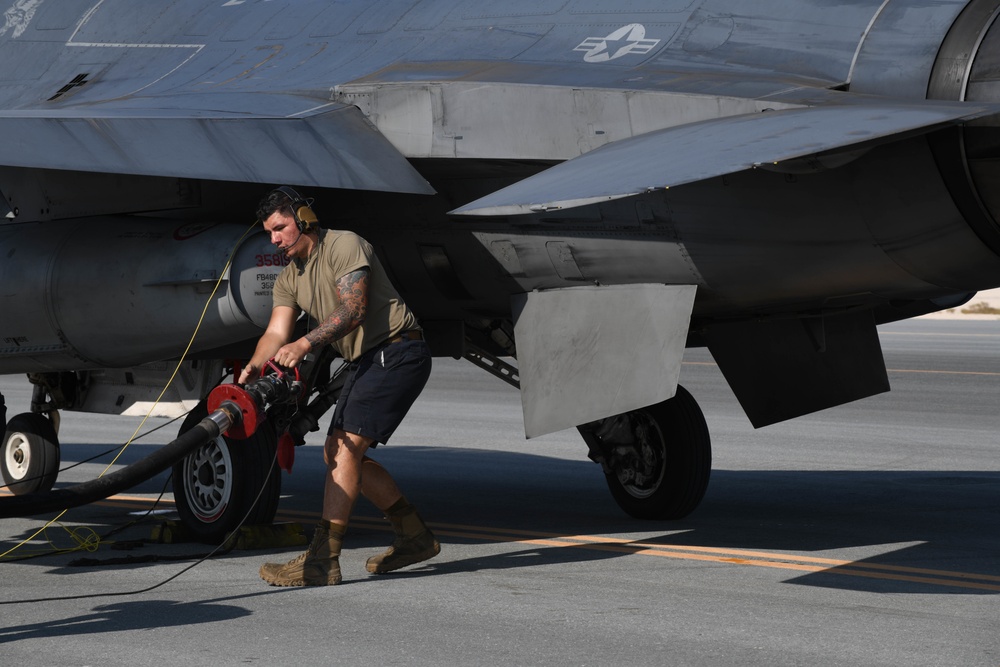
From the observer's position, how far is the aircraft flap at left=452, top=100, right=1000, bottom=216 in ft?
22.3

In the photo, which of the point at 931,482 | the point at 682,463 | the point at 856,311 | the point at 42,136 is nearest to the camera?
the point at 42,136

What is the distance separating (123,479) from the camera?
720cm

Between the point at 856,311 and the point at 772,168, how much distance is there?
9.42ft

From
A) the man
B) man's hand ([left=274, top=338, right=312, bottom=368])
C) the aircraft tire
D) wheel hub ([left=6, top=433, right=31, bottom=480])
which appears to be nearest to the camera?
man's hand ([left=274, top=338, right=312, bottom=368])

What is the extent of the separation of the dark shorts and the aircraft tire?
2.83 metres

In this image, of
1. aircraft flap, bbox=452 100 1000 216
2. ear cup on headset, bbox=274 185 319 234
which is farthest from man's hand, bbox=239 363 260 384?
aircraft flap, bbox=452 100 1000 216

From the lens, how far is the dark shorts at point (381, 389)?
8.12 m

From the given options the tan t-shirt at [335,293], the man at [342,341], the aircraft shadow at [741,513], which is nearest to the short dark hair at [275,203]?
the man at [342,341]

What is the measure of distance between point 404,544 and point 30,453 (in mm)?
4833

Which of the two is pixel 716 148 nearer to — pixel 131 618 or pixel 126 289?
pixel 131 618

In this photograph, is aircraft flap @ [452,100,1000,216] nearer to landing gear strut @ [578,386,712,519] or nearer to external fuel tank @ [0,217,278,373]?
external fuel tank @ [0,217,278,373]

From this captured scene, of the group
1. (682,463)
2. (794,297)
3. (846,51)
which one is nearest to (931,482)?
(682,463)

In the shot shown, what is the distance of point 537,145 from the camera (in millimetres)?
8508

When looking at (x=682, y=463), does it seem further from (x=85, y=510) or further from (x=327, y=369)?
(x=85, y=510)
